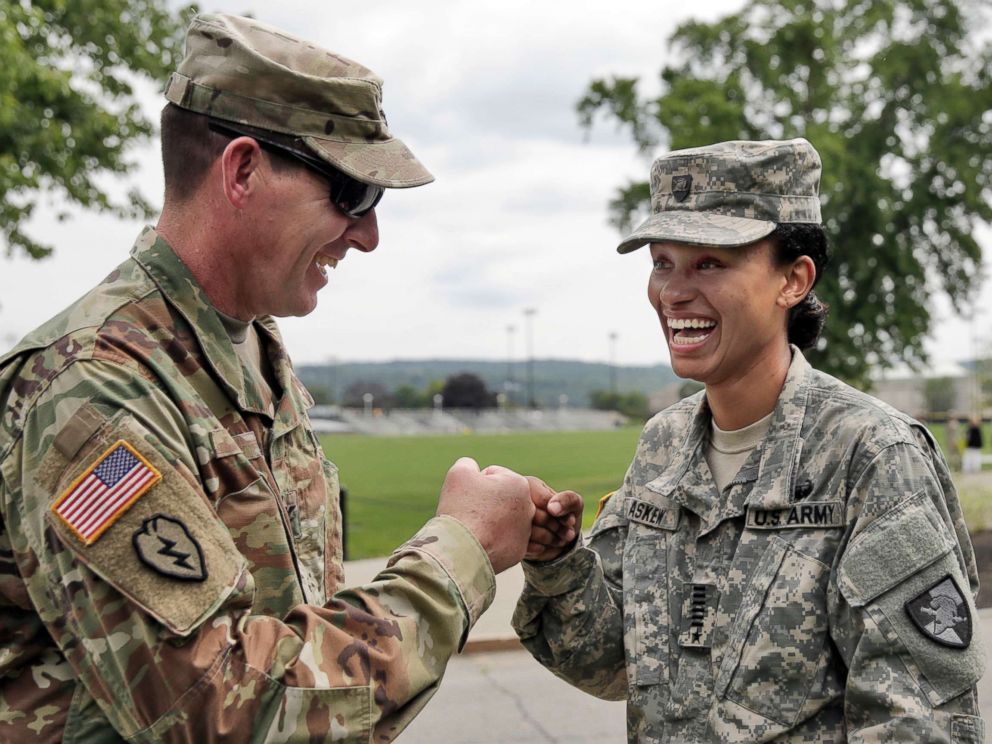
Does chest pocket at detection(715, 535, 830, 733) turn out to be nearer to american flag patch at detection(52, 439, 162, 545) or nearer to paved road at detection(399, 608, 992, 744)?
american flag patch at detection(52, 439, 162, 545)

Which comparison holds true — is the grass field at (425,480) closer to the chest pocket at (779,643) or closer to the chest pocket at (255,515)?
the chest pocket at (779,643)

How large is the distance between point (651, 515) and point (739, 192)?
0.84 metres

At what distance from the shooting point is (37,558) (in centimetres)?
177

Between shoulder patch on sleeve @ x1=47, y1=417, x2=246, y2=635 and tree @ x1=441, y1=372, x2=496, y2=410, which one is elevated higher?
shoulder patch on sleeve @ x1=47, y1=417, x2=246, y2=635

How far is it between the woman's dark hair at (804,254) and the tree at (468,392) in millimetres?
110904

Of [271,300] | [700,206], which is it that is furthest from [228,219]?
[700,206]

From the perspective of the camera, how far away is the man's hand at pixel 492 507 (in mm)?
2152

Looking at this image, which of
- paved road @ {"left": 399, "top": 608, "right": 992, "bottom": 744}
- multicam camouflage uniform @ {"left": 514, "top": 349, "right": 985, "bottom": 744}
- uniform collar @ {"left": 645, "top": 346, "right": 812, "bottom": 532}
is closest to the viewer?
multicam camouflage uniform @ {"left": 514, "top": 349, "right": 985, "bottom": 744}

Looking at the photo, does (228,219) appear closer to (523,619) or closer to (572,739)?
(523,619)

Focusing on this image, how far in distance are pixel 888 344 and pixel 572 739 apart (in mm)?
17185

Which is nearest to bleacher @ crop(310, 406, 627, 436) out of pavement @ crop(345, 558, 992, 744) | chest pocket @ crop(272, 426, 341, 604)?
pavement @ crop(345, 558, 992, 744)

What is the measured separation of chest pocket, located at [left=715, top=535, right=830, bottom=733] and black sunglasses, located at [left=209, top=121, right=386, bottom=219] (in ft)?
3.92

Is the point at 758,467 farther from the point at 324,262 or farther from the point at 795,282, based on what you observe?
the point at 324,262

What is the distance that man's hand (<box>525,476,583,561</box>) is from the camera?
2711mm
